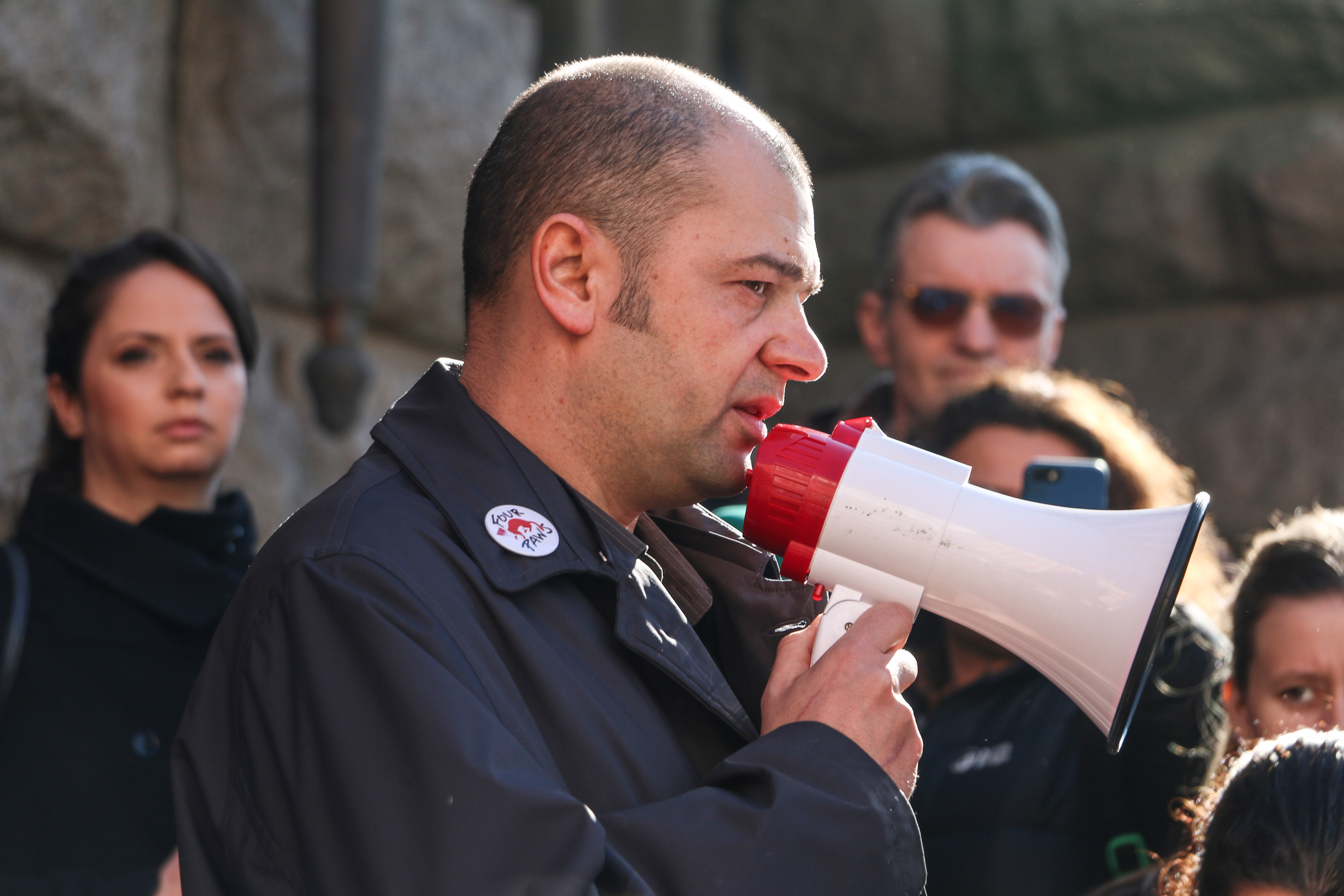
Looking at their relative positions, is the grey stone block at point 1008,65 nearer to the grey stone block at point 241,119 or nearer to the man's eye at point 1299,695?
the grey stone block at point 241,119

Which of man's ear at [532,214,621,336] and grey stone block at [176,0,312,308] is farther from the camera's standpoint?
grey stone block at [176,0,312,308]

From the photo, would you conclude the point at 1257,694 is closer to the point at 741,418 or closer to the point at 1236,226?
the point at 741,418

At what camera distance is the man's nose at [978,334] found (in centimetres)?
316

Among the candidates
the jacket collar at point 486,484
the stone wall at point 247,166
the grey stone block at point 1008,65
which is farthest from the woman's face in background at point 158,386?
the grey stone block at point 1008,65

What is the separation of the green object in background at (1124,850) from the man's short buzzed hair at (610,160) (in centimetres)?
121

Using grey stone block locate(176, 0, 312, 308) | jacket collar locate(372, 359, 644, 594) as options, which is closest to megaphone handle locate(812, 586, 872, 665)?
jacket collar locate(372, 359, 644, 594)

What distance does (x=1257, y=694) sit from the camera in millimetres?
2174

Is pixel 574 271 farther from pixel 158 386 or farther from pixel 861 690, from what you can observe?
pixel 158 386

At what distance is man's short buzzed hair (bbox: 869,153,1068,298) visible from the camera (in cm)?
325

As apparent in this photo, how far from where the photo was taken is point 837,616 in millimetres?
1615

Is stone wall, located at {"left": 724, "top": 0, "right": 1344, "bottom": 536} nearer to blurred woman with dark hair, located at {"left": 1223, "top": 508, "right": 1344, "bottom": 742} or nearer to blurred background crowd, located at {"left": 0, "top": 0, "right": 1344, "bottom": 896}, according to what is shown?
blurred background crowd, located at {"left": 0, "top": 0, "right": 1344, "bottom": 896}

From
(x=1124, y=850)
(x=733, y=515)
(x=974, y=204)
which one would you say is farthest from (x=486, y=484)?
(x=974, y=204)

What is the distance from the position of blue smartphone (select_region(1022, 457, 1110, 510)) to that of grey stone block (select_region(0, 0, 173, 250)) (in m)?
2.45

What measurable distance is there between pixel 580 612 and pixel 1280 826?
94 centimetres
